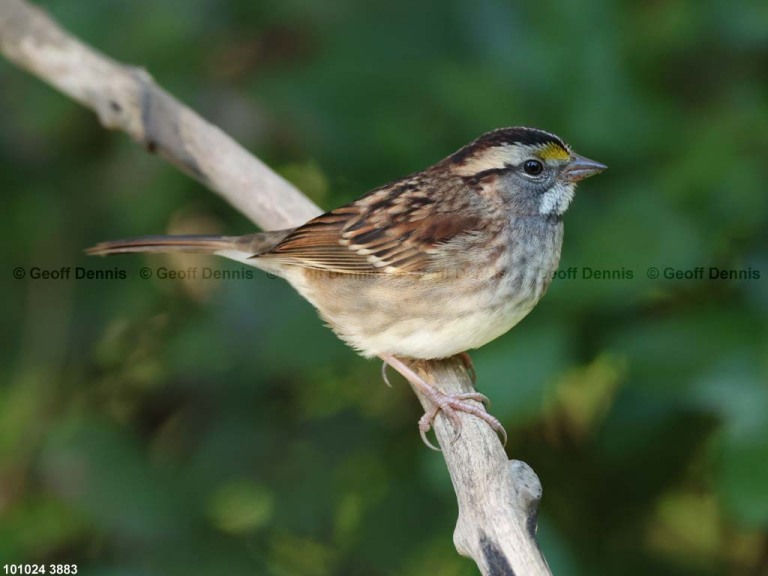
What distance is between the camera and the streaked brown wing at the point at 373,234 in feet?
9.83

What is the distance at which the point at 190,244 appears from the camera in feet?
10.5

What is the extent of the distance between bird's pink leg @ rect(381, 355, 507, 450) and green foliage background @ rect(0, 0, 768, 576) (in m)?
0.11

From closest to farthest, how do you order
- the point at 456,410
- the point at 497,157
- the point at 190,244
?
the point at 456,410
the point at 497,157
the point at 190,244

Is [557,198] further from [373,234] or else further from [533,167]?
[373,234]

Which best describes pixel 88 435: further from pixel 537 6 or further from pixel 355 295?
pixel 537 6

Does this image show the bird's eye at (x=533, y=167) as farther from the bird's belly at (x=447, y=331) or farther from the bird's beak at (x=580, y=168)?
the bird's belly at (x=447, y=331)

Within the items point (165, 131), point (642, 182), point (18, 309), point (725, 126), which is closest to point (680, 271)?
point (642, 182)

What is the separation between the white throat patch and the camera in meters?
3.00

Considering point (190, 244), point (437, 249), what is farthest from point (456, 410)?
point (190, 244)

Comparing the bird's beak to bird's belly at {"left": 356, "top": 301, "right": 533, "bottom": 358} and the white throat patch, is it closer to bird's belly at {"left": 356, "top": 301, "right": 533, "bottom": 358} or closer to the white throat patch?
the white throat patch

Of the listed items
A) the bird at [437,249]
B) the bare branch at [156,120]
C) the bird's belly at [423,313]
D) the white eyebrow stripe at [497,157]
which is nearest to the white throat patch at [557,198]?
the bird at [437,249]

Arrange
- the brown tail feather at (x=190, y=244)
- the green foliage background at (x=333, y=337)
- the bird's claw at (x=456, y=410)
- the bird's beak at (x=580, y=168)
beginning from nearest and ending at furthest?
1. the bird's claw at (x=456, y=410)
2. the green foliage background at (x=333, y=337)
3. the bird's beak at (x=580, y=168)
4. the brown tail feather at (x=190, y=244)

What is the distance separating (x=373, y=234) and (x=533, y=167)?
0.54 m

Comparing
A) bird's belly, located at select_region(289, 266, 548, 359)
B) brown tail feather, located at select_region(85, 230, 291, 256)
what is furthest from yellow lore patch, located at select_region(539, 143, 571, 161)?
brown tail feather, located at select_region(85, 230, 291, 256)
